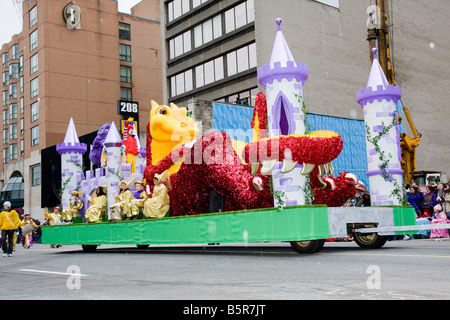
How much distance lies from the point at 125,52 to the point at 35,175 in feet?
51.2

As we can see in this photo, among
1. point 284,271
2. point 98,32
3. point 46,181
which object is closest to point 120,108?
point 46,181

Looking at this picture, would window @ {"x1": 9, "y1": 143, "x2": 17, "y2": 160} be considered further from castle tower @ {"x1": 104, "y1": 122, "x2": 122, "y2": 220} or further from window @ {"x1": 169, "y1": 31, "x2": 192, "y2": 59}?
castle tower @ {"x1": 104, "y1": 122, "x2": 122, "y2": 220}

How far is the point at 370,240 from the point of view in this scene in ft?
40.4

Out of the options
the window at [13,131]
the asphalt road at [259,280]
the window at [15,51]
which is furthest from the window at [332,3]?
the window at [13,131]

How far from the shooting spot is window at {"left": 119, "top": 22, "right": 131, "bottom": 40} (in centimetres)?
5562

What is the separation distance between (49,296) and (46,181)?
4436cm

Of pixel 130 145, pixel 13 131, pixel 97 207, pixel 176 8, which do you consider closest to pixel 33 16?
pixel 13 131

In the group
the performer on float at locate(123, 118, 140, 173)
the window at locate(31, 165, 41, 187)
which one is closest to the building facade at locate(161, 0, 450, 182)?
the window at locate(31, 165, 41, 187)

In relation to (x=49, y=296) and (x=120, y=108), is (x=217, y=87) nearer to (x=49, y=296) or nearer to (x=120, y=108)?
(x=120, y=108)

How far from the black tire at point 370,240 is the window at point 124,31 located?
156 ft

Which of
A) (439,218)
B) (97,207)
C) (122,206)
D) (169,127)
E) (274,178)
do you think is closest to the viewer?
(274,178)

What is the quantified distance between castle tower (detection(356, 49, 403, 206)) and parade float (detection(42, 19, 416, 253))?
0.9 inches

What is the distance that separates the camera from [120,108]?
37781mm

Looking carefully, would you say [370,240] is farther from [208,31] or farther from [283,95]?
[208,31]
